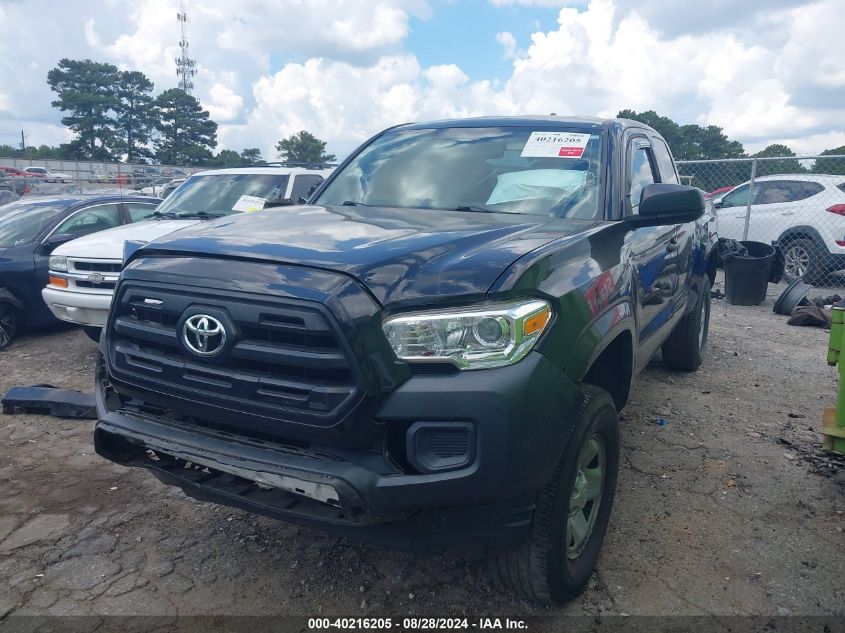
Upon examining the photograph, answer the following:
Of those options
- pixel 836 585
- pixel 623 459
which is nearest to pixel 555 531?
pixel 836 585

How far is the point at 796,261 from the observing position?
430 inches

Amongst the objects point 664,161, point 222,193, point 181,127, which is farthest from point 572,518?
point 181,127

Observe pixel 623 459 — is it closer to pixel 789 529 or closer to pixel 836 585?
pixel 789 529

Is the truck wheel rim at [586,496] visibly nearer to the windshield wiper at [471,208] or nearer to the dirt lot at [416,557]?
the dirt lot at [416,557]

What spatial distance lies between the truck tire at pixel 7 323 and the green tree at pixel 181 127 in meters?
62.9

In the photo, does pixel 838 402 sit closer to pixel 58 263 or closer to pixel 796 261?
pixel 58 263

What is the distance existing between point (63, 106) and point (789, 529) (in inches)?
3004

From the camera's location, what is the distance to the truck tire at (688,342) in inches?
221

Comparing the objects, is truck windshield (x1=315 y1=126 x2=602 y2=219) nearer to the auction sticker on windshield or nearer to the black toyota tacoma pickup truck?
the auction sticker on windshield

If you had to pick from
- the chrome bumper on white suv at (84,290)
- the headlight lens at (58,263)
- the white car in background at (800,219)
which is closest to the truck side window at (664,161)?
the chrome bumper on white suv at (84,290)

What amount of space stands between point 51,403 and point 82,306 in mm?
1416

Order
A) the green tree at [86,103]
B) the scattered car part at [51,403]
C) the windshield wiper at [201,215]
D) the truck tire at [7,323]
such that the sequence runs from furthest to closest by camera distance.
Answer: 1. the green tree at [86,103]
2. the truck tire at [7,323]
3. the windshield wiper at [201,215]
4. the scattered car part at [51,403]

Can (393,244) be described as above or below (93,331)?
above

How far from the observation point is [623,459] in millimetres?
4090
